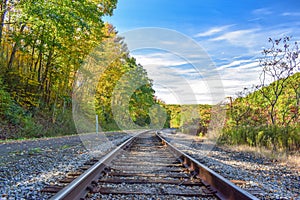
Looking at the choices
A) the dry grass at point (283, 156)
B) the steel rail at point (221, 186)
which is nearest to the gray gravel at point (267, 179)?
the dry grass at point (283, 156)

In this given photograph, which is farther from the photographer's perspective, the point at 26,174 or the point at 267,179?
the point at 26,174

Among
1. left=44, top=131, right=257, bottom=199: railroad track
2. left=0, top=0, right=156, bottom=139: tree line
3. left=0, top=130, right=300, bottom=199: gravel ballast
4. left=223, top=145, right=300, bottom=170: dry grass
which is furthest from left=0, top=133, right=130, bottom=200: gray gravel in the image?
left=0, top=0, right=156, bottom=139: tree line

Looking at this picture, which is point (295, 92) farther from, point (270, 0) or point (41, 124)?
point (41, 124)

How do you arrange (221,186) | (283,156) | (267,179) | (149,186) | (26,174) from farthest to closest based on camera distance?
(283,156), (26,174), (267,179), (149,186), (221,186)

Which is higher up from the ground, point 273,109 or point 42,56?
point 42,56

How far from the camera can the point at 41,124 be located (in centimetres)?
1338

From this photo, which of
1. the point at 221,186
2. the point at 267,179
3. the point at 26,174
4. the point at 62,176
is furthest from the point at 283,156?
the point at 26,174

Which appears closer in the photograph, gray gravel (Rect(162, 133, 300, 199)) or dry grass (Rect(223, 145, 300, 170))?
gray gravel (Rect(162, 133, 300, 199))

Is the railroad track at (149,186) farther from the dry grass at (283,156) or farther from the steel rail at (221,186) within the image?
the dry grass at (283,156)

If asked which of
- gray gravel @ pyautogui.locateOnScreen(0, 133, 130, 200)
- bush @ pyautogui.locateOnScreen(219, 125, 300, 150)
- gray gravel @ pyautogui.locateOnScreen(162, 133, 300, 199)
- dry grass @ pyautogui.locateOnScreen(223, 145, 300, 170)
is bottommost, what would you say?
gray gravel @ pyautogui.locateOnScreen(0, 133, 130, 200)

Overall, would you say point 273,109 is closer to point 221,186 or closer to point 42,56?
point 221,186

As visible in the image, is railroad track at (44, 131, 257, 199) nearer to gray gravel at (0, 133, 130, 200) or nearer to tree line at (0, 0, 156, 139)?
gray gravel at (0, 133, 130, 200)

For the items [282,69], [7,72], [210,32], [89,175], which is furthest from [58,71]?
[89,175]

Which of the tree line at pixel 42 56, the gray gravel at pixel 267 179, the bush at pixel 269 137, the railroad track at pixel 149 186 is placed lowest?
the railroad track at pixel 149 186
